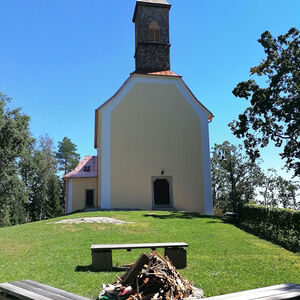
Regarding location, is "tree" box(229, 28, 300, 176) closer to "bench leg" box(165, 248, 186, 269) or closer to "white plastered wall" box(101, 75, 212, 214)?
"white plastered wall" box(101, 75, 212, 214)

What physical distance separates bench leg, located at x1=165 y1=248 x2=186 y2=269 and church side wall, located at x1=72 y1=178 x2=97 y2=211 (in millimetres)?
22111

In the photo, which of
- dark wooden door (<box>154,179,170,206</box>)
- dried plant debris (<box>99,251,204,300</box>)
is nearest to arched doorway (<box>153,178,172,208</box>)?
dark wooden door (<box>154,179,170,206</box>)

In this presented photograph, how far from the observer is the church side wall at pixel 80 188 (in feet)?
93.5

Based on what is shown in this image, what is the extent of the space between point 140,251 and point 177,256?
185 centimetres

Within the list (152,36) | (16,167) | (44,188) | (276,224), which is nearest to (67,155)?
(44,188)

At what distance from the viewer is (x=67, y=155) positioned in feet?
189

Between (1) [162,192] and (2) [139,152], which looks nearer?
(2) [139,152]

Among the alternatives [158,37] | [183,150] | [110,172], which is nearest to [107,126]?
[110,172]

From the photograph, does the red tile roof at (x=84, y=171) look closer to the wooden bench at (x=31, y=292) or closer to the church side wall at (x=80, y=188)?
the church side wall at (x=80, y=188)

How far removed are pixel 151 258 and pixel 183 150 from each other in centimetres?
1678

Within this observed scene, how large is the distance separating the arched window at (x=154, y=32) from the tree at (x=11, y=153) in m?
17.0

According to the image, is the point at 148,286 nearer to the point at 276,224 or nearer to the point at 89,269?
the point at 89,269

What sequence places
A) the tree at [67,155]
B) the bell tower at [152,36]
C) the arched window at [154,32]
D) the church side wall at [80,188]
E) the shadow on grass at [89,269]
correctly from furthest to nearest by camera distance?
the tree at [67,155] < the church side wall at [80,188] < the arched window at [154,32] < the bell tower at [152,36] < the shadow on grass at [89,269]

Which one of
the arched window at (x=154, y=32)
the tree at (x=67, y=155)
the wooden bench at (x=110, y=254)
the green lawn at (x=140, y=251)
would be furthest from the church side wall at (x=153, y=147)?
the tree at (x=67, y=155)
